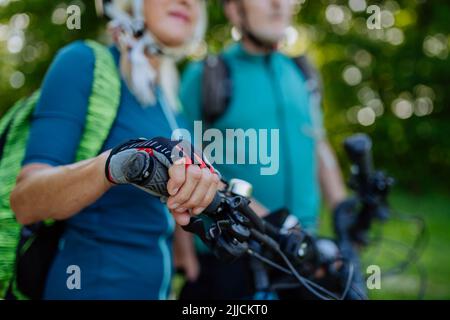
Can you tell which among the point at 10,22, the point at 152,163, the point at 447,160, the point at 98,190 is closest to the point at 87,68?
the point at 98,190

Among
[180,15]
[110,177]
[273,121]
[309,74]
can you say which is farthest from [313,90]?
[110,177]

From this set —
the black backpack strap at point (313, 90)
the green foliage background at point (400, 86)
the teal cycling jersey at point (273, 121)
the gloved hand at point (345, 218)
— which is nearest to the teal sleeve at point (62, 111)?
the teal cycling jersey at point (273, 121)

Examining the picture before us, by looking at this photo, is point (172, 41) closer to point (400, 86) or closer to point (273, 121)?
point (273, 121)

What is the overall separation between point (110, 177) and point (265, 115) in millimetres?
1590

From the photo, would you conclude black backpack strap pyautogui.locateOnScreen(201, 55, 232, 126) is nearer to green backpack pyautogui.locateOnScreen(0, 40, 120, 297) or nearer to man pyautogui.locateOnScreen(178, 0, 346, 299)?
man pyautogui.locateOnScreen(178, 0, 346, 299)

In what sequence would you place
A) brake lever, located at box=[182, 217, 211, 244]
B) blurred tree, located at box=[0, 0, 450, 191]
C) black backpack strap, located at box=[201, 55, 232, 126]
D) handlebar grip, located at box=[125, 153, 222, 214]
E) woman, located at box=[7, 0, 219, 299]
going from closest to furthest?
1. handlebar grip, located at box=[125, 153, 222, 214]
2. brake lever, located at box=[182, 217, 211, 244]
3. woman, located at box=[7, 0, 219, 299]
4. black backpack strap, located at box=[201, 55, 232, 126]
5. blurred tree, located at box=[0, 0, 450, 191]

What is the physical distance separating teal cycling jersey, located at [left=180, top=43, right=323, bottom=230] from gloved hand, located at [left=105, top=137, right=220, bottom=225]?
1.35 m

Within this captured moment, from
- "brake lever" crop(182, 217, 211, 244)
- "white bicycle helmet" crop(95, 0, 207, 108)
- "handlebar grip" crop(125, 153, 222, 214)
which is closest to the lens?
"handlebar grip" crop(125, 153, 222, 214)

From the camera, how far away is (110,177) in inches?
55.4

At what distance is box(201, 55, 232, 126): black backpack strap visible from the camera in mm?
2834

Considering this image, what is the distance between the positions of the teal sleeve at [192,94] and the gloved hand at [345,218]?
93 cm

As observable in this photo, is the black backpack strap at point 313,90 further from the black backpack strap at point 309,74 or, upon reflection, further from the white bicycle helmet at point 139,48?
the white bicycle helmet at point 139,48

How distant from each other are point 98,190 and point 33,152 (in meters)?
0.32

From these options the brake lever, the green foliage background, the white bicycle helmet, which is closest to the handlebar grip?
the brake lever
